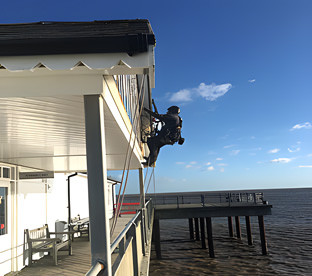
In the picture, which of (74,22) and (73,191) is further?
(73,191)

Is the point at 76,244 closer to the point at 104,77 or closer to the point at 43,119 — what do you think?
the point at 43,119

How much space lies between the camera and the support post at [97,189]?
2.80 meters

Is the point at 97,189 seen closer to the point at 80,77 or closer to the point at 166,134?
the point at 80,77

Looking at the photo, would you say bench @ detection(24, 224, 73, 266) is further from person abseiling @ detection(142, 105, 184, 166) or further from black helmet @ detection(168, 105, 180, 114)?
black helmet @ detection(168, 105, 180, 114)

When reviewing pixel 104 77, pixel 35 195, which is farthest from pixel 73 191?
pixel 104 77

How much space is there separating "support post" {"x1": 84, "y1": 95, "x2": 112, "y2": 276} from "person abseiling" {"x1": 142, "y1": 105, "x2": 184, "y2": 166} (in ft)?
21.8

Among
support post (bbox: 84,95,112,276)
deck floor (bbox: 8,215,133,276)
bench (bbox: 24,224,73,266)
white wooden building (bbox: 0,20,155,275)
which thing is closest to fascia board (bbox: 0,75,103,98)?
white wooden building (bbox: 0,20,155,275)

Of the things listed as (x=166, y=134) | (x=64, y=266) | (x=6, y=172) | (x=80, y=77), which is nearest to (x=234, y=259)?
(x=166, y=134)

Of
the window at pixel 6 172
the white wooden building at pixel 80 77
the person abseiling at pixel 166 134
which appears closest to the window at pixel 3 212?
the window at pixel 6 172

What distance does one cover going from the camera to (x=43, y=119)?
388 cm

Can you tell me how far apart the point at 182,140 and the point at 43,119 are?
6.61m

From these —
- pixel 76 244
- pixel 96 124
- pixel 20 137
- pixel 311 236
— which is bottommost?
pixel 311 236

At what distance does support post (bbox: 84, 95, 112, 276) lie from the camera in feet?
9.20

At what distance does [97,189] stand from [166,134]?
269 inches
